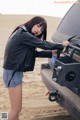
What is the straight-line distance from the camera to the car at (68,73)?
4395 millimetres

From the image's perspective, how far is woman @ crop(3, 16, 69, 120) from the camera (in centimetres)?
508

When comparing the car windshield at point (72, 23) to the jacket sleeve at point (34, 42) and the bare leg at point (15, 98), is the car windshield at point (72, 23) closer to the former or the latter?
the jacket sleeve at point (34, 42)

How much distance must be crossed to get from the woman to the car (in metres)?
0.28

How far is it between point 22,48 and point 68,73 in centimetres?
98

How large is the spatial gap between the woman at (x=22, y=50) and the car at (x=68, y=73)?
28 centimetres

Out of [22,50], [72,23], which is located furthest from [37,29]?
[72,23]

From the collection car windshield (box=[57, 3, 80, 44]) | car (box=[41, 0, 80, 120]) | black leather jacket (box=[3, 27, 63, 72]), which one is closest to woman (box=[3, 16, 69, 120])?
black leather jacket (box=[3, 27, 63, 72])

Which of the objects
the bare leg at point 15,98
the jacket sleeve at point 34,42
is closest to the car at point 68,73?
the jacket sleeve at point 34,42

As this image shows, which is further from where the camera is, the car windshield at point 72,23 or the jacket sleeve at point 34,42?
the car windshield at point 72,23

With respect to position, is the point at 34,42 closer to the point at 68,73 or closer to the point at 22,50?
the point at 22,50

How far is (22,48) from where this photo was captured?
5.13 meters

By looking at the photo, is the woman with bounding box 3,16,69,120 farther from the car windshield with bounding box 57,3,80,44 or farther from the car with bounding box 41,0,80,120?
the car windshield with bounding box 57,3,80,44

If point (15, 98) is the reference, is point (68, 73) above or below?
above

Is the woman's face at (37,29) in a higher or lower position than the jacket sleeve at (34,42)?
higher
